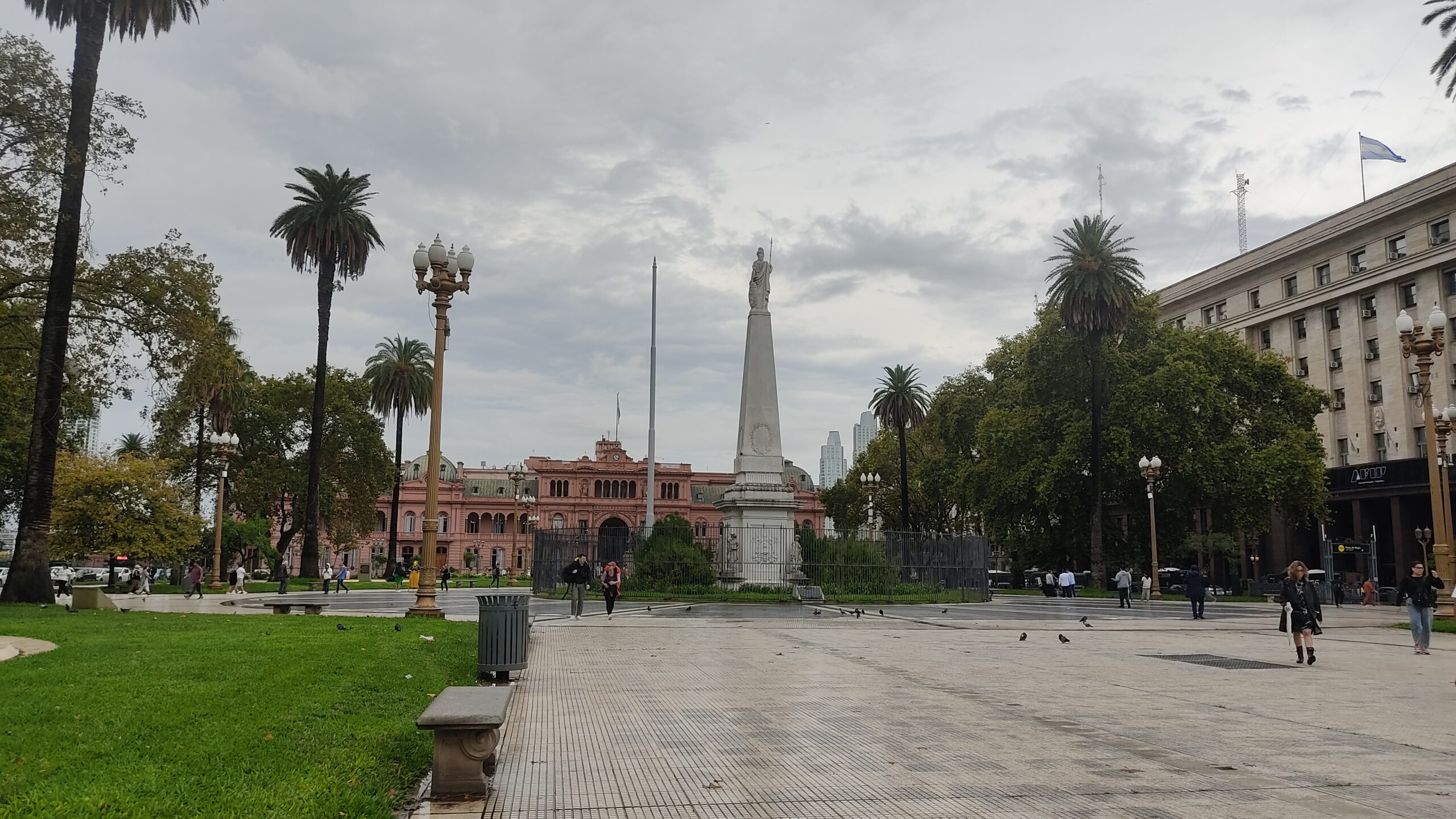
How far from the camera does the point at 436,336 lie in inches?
727

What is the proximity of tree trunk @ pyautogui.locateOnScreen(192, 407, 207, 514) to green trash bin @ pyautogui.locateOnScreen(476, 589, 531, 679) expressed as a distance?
36.6m

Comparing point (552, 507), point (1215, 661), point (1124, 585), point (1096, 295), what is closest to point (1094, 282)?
point (1096, 295)

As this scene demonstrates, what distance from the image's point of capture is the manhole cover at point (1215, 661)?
13922mm

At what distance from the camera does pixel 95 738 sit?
243 inches

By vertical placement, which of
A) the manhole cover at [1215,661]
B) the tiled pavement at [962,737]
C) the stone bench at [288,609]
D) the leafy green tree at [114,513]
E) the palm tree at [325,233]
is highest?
the palm tree at [325,233]

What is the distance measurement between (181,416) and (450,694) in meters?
45.4

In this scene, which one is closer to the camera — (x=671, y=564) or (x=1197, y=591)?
(x=1197, y=591)

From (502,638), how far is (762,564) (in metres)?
22.7

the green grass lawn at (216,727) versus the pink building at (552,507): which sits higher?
the pink building at (552,507)

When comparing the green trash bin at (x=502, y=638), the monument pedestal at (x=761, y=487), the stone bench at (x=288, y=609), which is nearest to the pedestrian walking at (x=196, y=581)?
the stone bench at (x=288, y=609)

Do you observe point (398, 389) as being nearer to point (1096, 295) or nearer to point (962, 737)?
point (1096, 295)

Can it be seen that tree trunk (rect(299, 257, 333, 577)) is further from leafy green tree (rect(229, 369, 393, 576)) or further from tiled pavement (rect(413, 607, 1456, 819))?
tiled pavement (rect(413, 607, 1456, 819))

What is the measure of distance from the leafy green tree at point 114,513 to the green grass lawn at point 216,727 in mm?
25181

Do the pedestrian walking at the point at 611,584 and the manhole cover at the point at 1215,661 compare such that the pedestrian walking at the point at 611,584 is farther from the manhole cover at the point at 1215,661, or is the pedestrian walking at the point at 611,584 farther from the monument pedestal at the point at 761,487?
the manhole cover at the point at 1215,661
